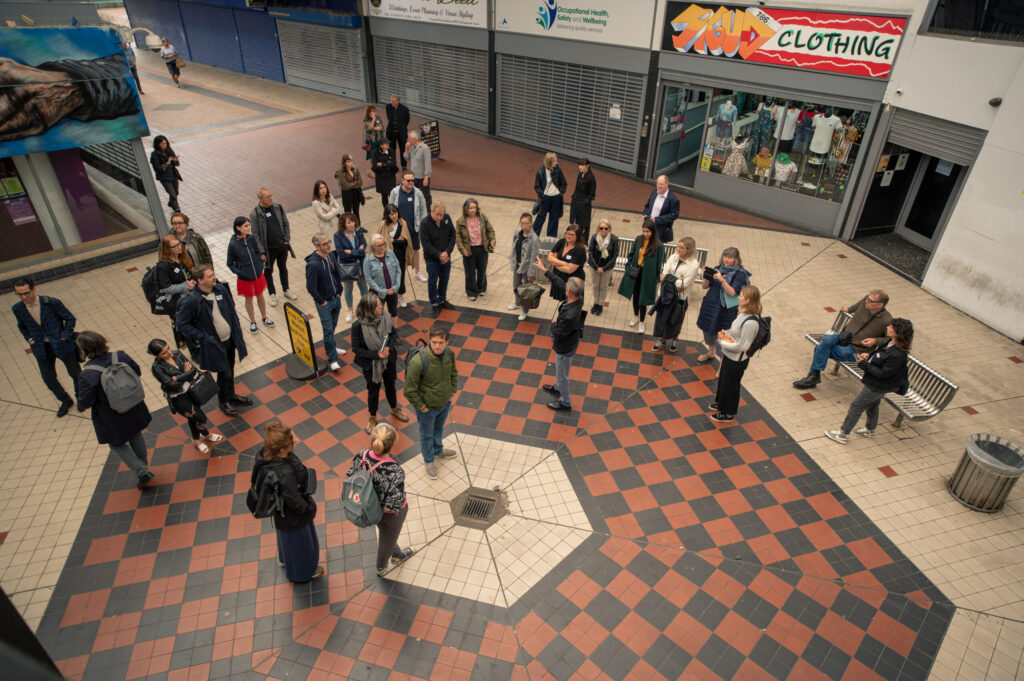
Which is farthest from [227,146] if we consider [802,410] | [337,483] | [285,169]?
[802,410]

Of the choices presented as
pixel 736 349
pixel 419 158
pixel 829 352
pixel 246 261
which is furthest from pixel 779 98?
pixel 246 261

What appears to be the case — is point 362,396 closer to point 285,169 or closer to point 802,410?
point 802,410

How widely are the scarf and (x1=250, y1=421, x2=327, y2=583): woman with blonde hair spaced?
5.67 feet

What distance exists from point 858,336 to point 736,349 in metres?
1.90

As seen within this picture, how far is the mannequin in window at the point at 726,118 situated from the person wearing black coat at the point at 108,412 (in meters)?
12.7

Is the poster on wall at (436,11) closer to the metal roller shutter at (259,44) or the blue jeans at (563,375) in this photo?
the metal roller shutter at (259,44)

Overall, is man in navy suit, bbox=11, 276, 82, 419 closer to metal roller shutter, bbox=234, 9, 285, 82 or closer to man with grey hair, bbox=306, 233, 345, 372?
man with grey hair, bbox=306, 233, 345, 372

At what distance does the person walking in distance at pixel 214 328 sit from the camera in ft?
23.5

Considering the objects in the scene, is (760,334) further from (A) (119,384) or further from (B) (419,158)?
(B) (419,158)

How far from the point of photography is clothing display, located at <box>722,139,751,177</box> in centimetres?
1412

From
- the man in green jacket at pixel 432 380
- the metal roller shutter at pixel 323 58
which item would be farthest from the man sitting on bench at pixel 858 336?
the metal roller shutter at pixel 323 58

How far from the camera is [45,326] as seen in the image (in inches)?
287

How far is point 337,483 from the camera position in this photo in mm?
7090

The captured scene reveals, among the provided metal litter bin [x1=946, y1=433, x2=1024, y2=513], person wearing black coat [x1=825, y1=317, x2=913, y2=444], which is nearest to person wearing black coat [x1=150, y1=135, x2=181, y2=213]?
person wearing black coat [x1=825, y1=317, x2=913, y2=444]
